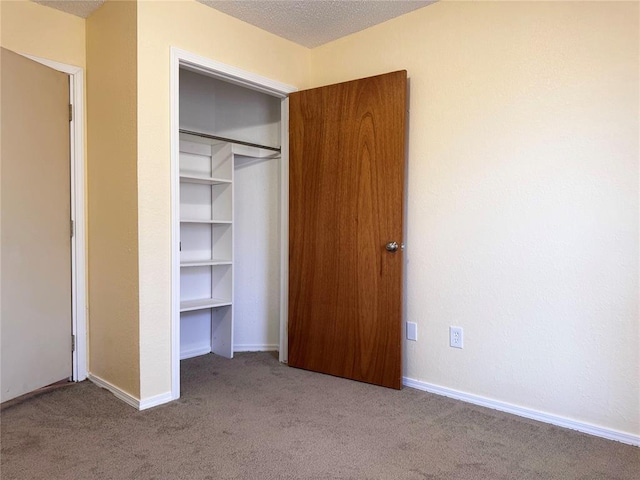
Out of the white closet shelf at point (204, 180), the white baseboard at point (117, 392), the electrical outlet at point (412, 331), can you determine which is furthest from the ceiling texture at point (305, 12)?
the white baseboard at point (117, 392)

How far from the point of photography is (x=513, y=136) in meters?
2.34

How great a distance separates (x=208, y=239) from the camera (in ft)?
11.8

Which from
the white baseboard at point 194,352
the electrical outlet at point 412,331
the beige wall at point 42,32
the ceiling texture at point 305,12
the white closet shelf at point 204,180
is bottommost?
the white baseboard at point 194,352

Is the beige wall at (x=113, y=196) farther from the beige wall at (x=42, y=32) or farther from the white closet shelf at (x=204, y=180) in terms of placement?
the white closet shelf at (x=204, y=180)

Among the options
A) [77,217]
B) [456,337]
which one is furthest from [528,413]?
[77,217]

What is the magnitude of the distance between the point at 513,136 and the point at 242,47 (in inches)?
67.9

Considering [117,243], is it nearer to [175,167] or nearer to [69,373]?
[175,167]

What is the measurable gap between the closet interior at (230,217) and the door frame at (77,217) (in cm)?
75

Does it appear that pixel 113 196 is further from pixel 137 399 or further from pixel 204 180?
pixel 137 399

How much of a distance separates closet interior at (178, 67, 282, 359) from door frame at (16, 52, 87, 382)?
2.47ft

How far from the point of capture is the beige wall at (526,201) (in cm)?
205

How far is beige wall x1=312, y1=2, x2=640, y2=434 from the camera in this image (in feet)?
6.73

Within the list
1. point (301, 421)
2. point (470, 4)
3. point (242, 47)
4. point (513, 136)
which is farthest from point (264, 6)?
point (301, 421)

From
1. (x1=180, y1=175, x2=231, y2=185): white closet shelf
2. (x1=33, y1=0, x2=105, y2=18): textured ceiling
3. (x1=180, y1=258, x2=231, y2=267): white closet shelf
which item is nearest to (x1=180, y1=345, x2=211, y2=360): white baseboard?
(x1=180, y1=258, x2=231, y2=267): white closet shelf
